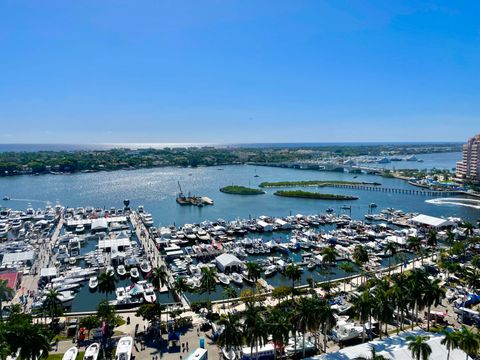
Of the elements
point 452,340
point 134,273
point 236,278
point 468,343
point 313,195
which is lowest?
point 236,278

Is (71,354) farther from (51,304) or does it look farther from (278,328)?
(278,328)

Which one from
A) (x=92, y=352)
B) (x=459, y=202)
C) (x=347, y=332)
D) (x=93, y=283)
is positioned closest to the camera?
(x=92, y=352)

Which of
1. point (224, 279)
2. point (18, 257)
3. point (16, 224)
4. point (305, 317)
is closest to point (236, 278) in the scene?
point (224, 279)

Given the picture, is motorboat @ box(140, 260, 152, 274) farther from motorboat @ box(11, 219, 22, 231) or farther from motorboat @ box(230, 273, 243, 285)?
motorboat @ box(11, 219, 22, 231)

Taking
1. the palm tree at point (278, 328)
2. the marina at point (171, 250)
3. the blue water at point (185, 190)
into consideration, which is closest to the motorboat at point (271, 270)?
the marina at point (171, 250)

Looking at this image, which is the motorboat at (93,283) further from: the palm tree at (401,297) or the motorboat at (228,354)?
the palm tree at (401,297)
